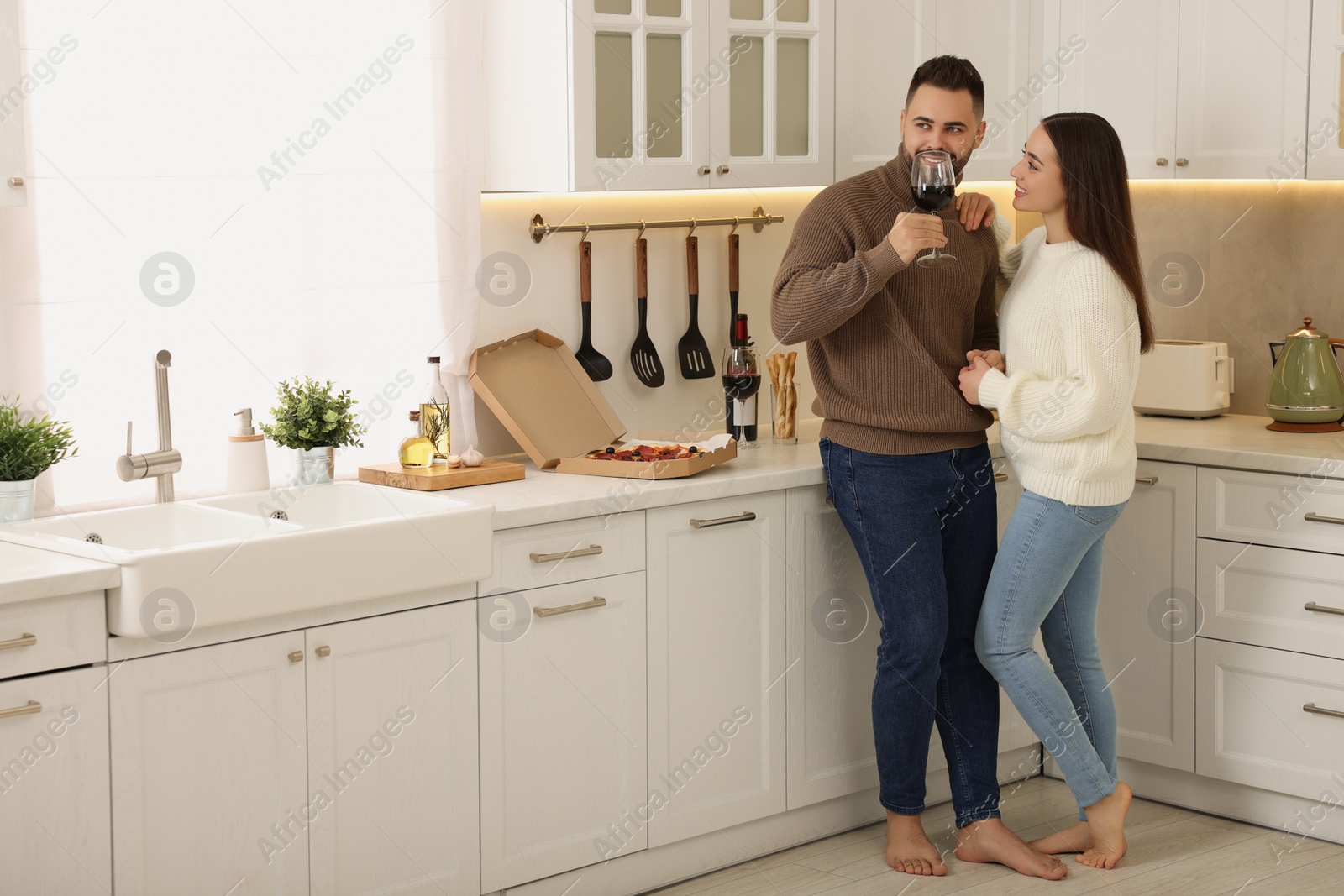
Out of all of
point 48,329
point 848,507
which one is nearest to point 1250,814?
point 848,507

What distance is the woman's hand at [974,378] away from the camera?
9.93 ft

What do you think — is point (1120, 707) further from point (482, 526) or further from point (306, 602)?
point (306, 602)

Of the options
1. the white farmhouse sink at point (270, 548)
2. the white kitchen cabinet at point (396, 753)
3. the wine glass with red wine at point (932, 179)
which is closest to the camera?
the white farmhouse sink at point (270, 548)

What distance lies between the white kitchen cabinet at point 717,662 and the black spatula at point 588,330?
589 millimetres

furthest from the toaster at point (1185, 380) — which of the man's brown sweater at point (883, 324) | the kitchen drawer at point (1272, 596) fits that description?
the man's brown sweater at point (883, 324)

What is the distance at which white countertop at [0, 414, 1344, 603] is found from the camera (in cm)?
229

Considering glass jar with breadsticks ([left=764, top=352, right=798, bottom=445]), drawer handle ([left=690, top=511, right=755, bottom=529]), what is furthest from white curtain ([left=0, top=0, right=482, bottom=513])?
glass jar with breadsticks ([left=764, top=352, right=798, bottom=445])

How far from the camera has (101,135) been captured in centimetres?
282

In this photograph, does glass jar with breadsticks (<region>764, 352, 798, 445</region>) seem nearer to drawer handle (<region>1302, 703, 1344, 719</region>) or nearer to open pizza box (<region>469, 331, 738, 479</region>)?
open pizza box (<region>469, 331, 738, 479</region>)

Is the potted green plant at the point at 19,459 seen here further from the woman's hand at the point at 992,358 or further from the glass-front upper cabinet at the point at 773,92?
the woman's hand at the point at 992,358

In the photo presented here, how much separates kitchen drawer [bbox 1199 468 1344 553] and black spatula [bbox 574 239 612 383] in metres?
1.42

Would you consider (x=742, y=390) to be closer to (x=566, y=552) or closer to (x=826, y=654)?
(x=826, y=654)

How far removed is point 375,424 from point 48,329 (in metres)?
0.71

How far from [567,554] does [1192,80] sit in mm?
2004
